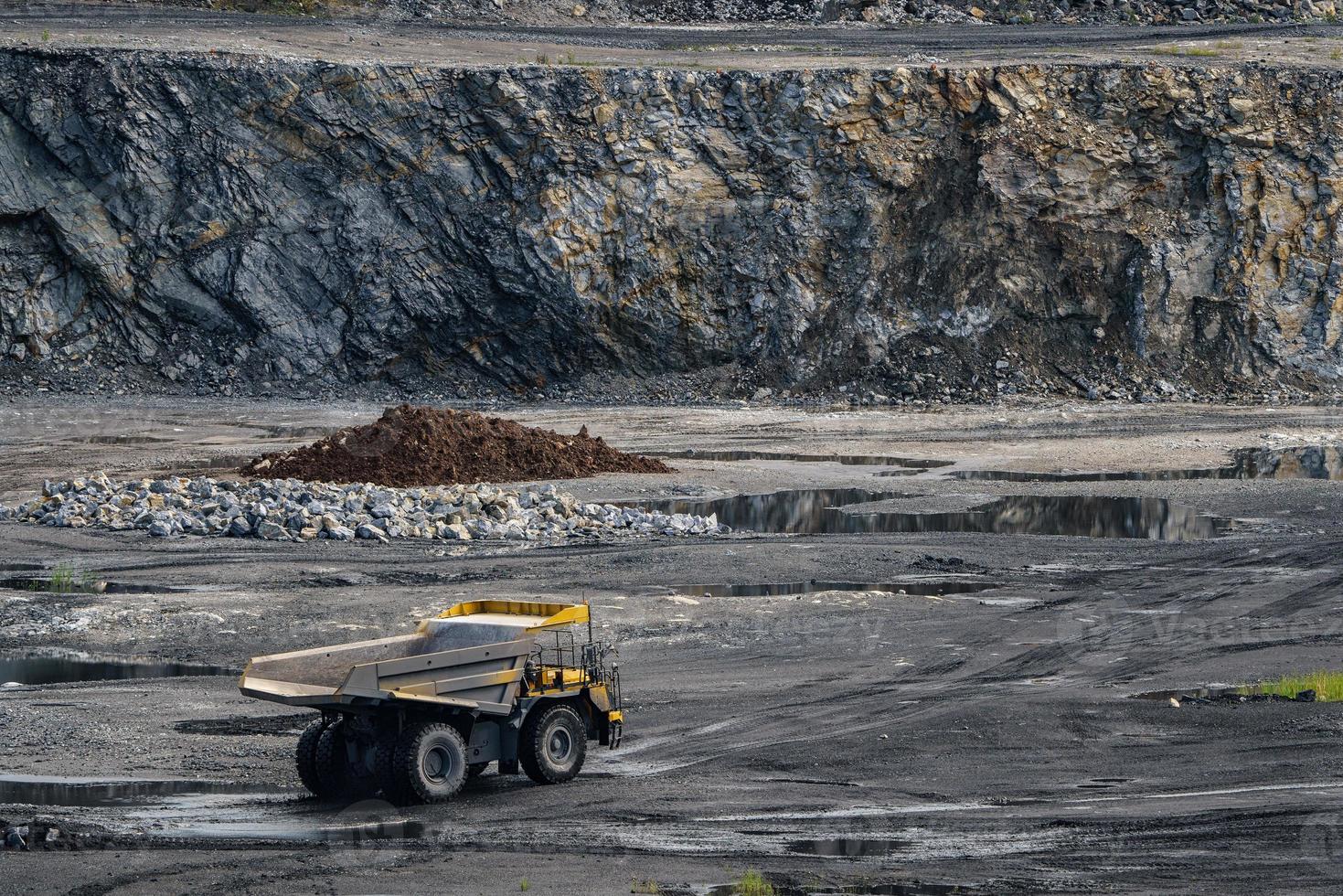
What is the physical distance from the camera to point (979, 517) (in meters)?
24.9

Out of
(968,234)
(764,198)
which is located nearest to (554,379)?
(764,198)

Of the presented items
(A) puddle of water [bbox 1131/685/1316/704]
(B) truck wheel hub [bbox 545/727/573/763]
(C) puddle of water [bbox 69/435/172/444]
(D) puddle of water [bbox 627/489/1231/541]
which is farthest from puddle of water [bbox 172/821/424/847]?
(C) puddle of water [bbox 69/435/172/444]

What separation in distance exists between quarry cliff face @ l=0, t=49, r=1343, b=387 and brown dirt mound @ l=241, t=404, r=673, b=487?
14.9 m

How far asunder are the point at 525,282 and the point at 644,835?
35.7m

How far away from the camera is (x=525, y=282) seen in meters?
44.3

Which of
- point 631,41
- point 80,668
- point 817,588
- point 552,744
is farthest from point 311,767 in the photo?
point 631,41

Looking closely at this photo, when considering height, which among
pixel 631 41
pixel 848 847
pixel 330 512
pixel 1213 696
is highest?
pixel 631 41

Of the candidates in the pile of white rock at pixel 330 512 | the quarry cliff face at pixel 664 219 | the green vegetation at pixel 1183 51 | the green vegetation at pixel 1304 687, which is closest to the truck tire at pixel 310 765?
the green vegetation at pixel 1304 687

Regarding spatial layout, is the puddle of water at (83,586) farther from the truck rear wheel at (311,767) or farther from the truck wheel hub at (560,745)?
the truck wheel hub at (560,745)

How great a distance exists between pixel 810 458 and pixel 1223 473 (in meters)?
8.45

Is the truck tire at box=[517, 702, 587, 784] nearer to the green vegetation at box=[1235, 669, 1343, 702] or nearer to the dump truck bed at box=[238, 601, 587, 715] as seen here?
the dump truck bed at box=[238, 601, 587, 715]

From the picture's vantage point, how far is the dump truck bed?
10031 millimetres

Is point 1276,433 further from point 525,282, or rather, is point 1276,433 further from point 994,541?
point 525,282

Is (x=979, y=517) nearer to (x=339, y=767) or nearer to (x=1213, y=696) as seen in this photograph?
(x=1213, y=696)
